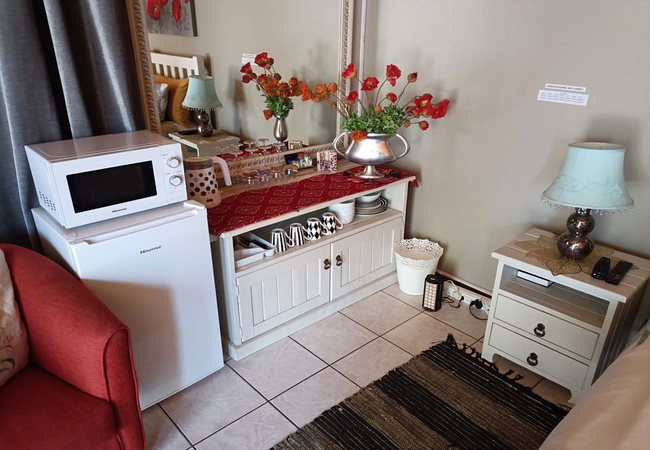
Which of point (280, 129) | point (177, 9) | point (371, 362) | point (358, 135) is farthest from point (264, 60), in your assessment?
point (371, 362)

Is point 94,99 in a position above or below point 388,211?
above

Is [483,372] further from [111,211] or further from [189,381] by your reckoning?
[111,211]

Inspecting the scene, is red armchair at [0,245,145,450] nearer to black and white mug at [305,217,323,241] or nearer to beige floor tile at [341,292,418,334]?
black and white mug at [305,217,323,241]

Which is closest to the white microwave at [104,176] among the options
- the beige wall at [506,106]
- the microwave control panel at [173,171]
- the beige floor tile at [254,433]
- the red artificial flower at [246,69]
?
the microwave control panel at [173,171]

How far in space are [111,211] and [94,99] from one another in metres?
0.54

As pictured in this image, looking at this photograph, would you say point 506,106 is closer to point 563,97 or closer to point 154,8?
point 563,97

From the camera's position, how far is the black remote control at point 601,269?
1.83 meters

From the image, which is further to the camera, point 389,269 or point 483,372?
point 389,269

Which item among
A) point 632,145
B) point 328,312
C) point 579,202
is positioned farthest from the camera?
point 328,312

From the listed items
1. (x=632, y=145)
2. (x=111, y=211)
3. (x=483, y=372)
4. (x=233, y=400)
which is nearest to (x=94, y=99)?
(x=111, y=211)

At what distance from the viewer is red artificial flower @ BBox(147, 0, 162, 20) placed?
1938 mm

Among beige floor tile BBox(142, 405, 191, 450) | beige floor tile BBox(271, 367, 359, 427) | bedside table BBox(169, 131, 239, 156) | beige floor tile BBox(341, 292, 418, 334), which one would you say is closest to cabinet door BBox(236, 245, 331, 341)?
beige floor tile BBox(341, 292, 418, 334)

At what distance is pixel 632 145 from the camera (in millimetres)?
1938

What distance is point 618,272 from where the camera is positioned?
1.84 m
